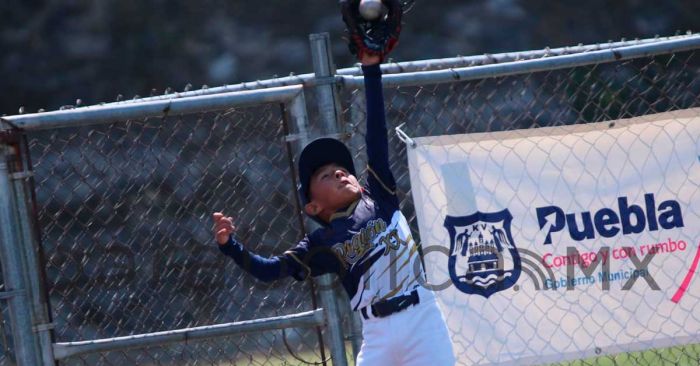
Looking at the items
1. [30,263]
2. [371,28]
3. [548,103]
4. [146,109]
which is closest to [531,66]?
[371,28]

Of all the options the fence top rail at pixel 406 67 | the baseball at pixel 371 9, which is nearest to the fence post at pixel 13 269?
the fence top rail at pixel 406 67

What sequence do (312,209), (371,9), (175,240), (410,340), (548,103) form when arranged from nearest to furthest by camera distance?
1. (371,9)
2. (410,340)
3. (312,209)
4. (548,103)
5. (175,240)

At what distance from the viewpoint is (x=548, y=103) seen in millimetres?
5836

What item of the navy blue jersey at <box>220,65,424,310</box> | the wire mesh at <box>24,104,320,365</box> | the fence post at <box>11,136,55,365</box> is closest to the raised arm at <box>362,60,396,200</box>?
the navy blue jersey at <box>220,65,424,310</box>

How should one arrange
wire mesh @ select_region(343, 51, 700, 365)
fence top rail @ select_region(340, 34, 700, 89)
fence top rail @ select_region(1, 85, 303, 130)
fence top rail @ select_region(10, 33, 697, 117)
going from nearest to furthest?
fence top rail @ select_region(1, 85, 303, 130)
fence top rail @ select_region(340, 34, 700, 89)
fence top rail @ select_region(10, 33, 697, 117)
wire mesh @ select_region(343, 51, 700, 365)

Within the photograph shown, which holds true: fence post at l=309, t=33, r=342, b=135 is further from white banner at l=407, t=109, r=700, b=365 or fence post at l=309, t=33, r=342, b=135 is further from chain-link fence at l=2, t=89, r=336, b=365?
white banner at l=407, t=109, r=700, b=365

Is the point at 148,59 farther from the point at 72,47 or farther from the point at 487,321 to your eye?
the point at 487,321

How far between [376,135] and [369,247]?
1.37 feet

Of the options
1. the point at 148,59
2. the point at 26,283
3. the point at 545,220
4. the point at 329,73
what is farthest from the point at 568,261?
the point at 148,59

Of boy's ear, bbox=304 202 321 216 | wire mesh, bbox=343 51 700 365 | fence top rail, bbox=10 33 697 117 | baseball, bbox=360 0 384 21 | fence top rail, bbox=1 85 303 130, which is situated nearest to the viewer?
baseball, bbox=360 0 384 21

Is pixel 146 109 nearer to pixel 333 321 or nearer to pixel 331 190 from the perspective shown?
pixel 331 190

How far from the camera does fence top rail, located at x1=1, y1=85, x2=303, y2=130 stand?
4.18 meters

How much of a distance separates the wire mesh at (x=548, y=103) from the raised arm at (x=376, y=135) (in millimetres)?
229

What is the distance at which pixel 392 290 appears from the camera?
412 centimetres
